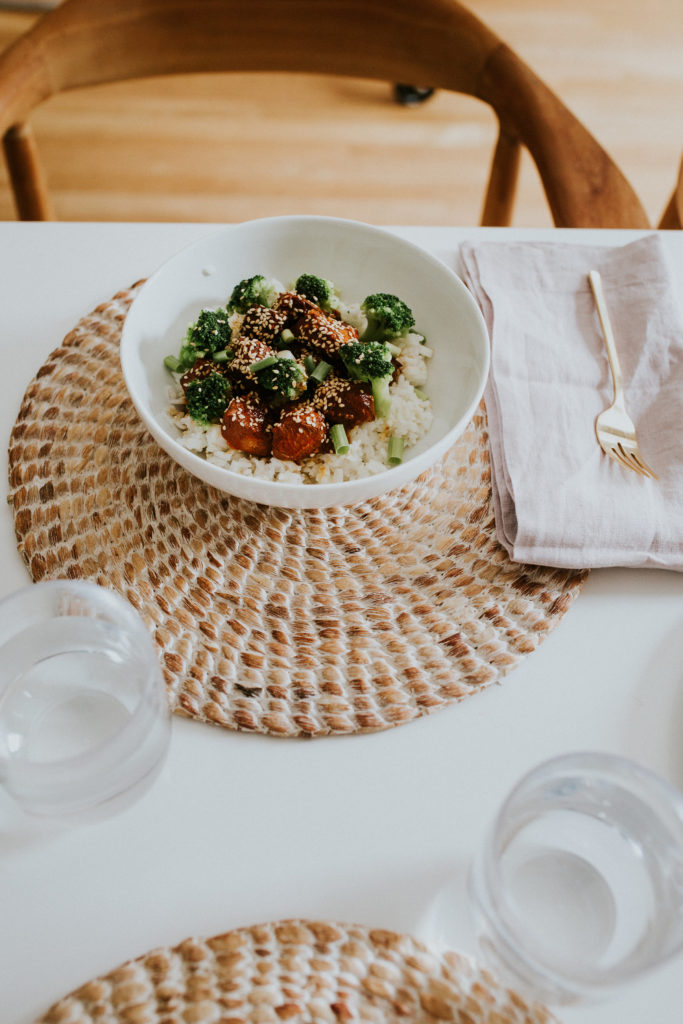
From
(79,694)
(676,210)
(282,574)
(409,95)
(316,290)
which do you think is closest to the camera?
(79,694)

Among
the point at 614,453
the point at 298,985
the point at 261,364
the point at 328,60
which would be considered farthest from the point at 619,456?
the point at 328,60

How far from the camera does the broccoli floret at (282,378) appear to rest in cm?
81

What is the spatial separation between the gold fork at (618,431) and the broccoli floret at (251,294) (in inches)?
15.7

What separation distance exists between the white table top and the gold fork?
5.1 inches

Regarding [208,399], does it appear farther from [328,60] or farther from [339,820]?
[328,60]

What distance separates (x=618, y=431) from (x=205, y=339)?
46 cm

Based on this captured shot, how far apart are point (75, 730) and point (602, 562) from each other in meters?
0.51

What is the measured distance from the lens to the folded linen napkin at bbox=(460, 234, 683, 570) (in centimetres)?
79

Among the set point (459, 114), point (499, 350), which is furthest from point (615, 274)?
point (459, 114)

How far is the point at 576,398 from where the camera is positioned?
2.96 ft

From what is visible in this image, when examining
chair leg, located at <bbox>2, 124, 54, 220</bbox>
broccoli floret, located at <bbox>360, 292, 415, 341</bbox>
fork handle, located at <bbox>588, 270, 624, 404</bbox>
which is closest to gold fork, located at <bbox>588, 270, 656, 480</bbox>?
fork handle, located at <bbox>588, 270, 624, 404</bbox>

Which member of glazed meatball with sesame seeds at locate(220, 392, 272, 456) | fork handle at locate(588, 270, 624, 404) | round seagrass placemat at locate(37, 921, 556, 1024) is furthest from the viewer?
fork handle at locate(588, 270, 624, 404)

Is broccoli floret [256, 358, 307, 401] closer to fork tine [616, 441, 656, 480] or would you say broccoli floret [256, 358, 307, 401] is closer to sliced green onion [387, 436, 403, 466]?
sliced green onion [387, 436, 403, 466]

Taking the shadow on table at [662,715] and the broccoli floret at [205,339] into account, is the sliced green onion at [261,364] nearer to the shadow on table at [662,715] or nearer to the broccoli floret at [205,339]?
the broccoli floret at [205,339]
